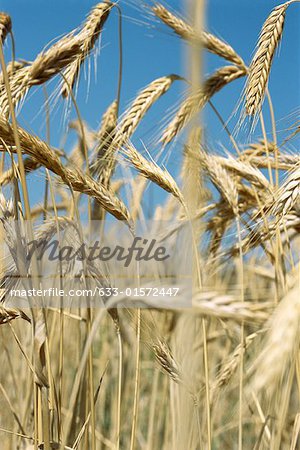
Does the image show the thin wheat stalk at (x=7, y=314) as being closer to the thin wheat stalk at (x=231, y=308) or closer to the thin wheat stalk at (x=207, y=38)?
the thin wheat stalk at (x=231, y=308)

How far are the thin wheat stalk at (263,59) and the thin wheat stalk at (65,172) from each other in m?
0.26

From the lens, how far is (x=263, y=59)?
1.00 metres

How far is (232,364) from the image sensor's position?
1110 mm

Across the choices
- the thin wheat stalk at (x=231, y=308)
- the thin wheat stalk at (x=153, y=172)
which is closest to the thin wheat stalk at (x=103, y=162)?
the thin wheat stalk at (x=153, y=172)

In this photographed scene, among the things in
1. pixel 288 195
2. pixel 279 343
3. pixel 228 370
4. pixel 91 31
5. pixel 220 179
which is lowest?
pixel 228 370

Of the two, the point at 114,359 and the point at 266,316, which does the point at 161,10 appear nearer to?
the point at 266,316

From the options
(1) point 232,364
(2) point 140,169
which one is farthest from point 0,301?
(1) point 232,364

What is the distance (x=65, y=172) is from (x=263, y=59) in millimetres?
384

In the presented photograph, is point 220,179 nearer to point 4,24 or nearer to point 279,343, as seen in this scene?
point 4,24

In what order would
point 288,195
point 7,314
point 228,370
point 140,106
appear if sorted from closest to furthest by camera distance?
point 288,195
point 7,314
point 228,370
point 140,106

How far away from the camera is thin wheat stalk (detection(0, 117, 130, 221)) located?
0.87m

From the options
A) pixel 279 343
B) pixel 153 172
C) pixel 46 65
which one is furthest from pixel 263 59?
pixel 279 343

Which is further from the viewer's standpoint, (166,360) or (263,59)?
(263,59)

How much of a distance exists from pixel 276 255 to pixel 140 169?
1.09 feet
